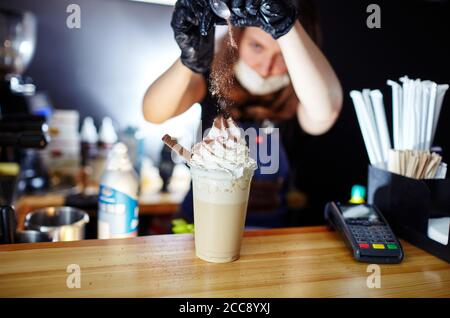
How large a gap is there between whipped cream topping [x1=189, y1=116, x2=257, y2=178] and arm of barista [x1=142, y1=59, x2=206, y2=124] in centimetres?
34

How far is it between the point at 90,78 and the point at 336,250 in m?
2.21

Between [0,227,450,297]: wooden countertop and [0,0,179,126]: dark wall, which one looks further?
[0,0,179,126]: dark wall

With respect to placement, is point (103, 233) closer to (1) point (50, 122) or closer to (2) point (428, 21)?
(1) point (50, 122)

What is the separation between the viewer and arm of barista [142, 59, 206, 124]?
52.4 inches

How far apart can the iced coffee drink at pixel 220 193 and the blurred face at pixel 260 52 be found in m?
1.05

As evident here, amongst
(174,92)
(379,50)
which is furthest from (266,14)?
(379,50)

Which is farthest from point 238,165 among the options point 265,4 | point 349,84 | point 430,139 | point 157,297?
point 349,84

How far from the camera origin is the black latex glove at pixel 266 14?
1104mm

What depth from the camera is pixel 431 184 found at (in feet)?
3.67

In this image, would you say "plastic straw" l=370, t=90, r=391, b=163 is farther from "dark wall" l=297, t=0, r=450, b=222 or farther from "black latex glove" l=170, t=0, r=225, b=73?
"dark wall" l=297, t=0, r=450, b=222

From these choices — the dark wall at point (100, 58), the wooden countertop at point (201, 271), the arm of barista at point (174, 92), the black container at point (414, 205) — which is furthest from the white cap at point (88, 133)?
the black container at point (414, 205)

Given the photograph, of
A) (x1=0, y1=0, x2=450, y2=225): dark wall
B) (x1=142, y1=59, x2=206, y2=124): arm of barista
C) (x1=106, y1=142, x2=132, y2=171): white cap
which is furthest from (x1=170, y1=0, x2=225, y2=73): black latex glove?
(x1=0, y1=0, x2=450, y2=225): dark wall

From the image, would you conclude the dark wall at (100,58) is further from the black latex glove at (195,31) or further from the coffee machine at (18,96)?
the black latex glove at (195,31)

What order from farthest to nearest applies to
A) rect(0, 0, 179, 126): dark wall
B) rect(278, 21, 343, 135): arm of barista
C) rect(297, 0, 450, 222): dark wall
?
rect(0, 0, 179, 126): dark wall, rect(297, 0, 450, 222): dark wall, rect(278, 21, 343, 135): arm of barista
